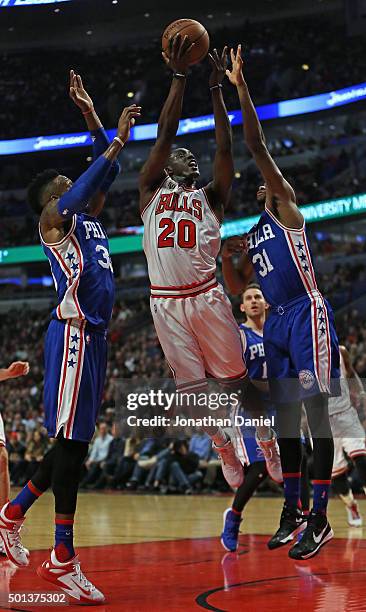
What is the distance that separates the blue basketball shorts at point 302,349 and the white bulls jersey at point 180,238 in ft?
2.05

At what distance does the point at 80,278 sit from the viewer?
219 inches

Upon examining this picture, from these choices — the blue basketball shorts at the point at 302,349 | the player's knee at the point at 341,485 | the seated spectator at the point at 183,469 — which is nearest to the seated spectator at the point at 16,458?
the seated spectator at the point at 183,469

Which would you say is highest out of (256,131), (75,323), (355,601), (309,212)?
(309,212)

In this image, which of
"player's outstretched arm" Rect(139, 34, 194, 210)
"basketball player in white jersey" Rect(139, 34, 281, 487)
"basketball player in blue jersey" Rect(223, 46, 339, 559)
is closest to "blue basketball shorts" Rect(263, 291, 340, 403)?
"basketball player in blue jersey" Rect(223, 46, 339, 559)

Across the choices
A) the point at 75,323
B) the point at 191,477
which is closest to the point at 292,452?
the point at 75,323

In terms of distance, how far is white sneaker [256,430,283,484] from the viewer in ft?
24.0

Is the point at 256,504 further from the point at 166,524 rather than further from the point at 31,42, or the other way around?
the point at 31,42

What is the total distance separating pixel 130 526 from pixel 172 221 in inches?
206

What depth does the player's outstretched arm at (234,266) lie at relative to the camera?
6363mm

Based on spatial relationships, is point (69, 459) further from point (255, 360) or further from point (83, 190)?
point (255, 360)

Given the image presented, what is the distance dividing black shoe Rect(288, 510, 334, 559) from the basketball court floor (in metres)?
0.23

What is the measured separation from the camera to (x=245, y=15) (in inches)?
1115

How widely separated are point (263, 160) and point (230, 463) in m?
2.59

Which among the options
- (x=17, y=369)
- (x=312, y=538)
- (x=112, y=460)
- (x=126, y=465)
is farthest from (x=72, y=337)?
(x=112, y=460)
